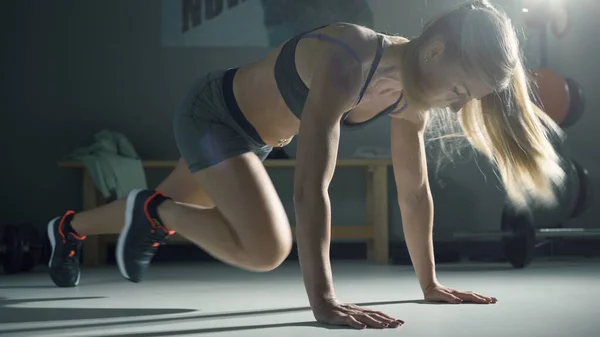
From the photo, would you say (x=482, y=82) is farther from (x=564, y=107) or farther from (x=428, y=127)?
(x=564, y=107)

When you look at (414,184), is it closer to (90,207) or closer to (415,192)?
(415,192)

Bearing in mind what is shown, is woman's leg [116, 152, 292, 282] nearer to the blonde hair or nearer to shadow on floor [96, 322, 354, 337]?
shadow on floor [96, 322, 354, 337]

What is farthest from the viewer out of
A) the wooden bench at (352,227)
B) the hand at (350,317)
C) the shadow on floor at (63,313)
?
the wooden bench at (352,227)

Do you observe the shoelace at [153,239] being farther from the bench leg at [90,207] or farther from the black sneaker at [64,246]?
the bench leg at [90,207]

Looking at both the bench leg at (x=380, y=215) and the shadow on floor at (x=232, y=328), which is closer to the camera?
the shadow on floor at (x=232, y=328)

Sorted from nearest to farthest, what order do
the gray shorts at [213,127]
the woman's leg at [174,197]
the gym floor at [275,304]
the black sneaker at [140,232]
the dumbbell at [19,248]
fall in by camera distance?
the gym floor at [275,304] → the gray shorts at [213,127] → the black sneaker at [140,232] → the woman's leg at [174,197] → the dumbbell at [19,248]

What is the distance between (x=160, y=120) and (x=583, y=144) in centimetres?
260

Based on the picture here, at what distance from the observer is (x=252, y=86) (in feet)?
6.78

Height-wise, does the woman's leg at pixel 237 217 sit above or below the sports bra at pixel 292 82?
below

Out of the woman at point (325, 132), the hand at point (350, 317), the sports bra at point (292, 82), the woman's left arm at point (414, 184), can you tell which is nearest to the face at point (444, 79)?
the woman at point (325, 132)

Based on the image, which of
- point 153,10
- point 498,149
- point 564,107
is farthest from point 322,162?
point 153,10

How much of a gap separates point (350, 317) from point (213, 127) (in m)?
0.72

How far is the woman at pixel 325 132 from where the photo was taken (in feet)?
5.47

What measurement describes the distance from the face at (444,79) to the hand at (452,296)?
2.16 ft
